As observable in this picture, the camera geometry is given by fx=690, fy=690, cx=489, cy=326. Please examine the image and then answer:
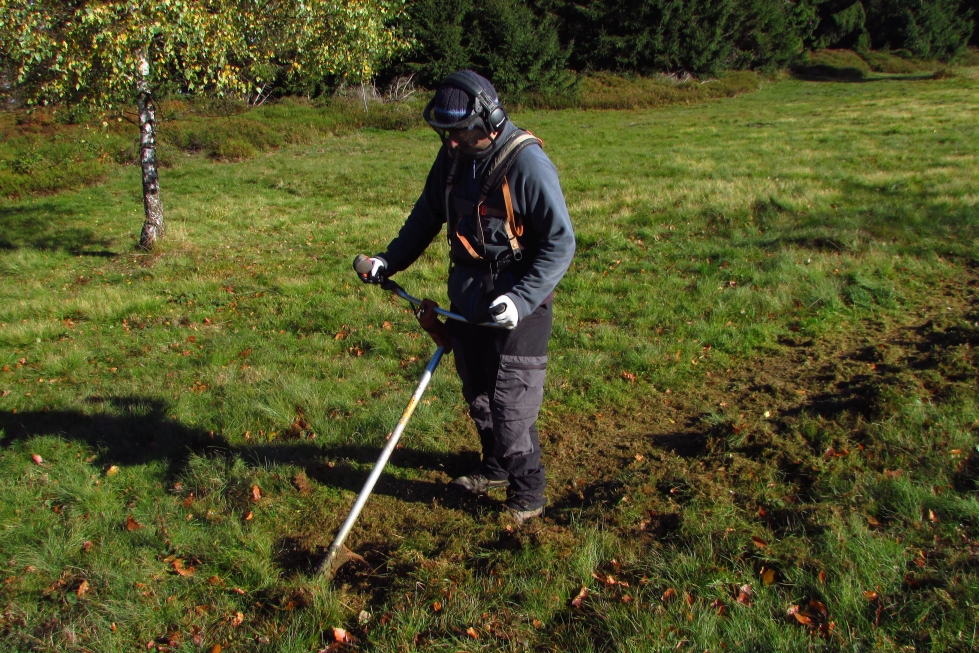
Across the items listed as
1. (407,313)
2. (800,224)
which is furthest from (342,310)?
(800,224)

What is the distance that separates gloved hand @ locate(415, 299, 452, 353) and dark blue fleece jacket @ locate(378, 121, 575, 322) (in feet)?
0.42

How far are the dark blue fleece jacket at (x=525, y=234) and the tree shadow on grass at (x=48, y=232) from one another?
10.7 meters

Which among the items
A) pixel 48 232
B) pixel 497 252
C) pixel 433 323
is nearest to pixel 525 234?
pixel 497 252

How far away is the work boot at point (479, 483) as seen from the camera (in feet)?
13.1

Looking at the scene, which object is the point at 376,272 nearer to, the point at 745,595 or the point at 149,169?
the point at 745,595

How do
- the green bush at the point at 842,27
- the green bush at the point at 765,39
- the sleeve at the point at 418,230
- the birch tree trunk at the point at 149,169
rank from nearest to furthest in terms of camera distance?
the sleeve at the point at 418,230, the birch tree trunk at the point at 149,169, the green bush at the point at 765,39, the green bush at the point at 842,27

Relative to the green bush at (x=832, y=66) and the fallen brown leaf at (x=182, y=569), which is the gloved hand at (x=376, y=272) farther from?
the green bush at (x=832, y=66)

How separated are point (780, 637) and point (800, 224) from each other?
7.86 meters

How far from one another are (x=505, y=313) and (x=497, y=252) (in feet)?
1.27

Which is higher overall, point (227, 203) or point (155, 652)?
point (155, 652)

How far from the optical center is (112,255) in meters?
11.8

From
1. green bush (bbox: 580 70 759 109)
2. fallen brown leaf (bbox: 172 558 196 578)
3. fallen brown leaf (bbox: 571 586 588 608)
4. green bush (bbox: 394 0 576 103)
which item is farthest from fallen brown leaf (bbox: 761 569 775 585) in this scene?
green bush (bbox: 394 0 576 103)

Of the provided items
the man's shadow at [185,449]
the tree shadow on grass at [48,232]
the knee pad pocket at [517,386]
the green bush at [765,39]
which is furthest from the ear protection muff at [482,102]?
the green bush at [765,39]

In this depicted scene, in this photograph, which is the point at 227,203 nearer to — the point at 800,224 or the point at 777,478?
the point at 800,224
